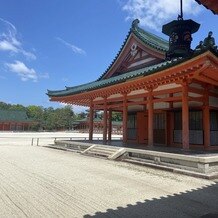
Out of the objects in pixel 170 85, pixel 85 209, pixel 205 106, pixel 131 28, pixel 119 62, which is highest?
pixel 131 28

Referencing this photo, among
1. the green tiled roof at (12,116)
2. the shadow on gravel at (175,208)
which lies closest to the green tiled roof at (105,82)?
the shadow on gravel at (175,208)

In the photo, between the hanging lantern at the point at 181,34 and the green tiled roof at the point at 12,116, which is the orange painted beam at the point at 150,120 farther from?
the green tiled roof at the point at 12,116

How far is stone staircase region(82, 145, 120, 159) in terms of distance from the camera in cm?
1528

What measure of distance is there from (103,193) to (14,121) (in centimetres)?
8386

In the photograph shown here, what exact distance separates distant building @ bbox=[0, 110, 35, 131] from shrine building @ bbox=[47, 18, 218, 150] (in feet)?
219

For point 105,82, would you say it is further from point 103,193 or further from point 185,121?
point 103,193

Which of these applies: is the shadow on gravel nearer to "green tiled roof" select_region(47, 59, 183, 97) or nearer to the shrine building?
the shrine building

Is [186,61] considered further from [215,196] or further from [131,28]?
[131,28]

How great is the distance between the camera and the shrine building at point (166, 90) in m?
12.1

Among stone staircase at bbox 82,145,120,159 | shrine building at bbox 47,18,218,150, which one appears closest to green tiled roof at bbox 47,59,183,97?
shrine building at bbox 47,18,218,150

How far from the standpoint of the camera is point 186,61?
35.6 feet

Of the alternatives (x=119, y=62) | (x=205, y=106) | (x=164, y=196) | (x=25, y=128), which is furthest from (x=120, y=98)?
(x=25, y=128)

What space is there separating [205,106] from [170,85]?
2153 mm

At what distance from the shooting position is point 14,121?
85688 millimetres
